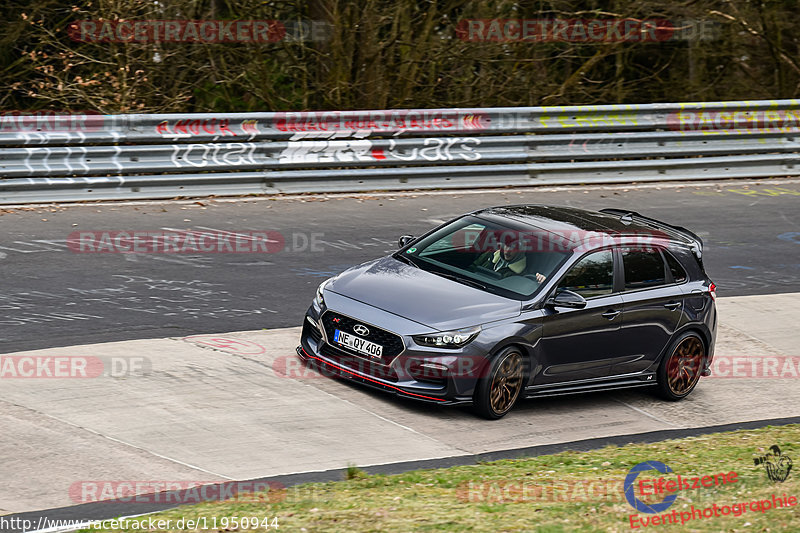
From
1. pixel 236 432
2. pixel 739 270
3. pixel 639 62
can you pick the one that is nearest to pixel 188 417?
pixel 236 432

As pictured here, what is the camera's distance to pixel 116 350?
30.3 ft

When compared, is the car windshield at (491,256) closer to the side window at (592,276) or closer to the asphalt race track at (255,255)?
the side window at (592,276)

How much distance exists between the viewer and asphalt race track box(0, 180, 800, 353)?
10.4 m

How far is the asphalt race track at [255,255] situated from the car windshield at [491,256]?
1817 mm

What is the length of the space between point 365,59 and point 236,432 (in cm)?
1279

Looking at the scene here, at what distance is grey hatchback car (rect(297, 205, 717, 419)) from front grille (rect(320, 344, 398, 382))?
0.01 meters

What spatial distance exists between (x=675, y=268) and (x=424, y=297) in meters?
2.58

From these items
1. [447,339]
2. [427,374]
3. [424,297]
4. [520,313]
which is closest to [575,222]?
[520,313]

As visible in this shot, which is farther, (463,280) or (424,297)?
(463,280)

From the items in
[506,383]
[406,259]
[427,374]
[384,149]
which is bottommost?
[506,383]

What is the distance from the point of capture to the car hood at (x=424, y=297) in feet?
28.0

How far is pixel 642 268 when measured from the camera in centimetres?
960

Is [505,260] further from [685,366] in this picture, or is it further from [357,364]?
[685,366]

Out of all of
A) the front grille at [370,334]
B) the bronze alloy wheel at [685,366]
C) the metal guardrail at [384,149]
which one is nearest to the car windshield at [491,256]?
the front grille at [370,334]
